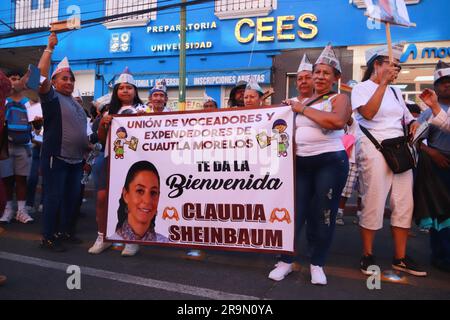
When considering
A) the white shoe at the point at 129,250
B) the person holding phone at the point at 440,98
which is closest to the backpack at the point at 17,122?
the white shoe at the point at 129,250

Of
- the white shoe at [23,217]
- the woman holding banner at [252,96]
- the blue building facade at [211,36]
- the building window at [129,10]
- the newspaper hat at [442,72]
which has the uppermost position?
→ the building window at [129,10]

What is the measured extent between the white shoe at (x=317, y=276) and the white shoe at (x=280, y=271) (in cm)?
22

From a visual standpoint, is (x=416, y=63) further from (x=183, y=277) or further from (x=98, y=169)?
(x=183, y=277)

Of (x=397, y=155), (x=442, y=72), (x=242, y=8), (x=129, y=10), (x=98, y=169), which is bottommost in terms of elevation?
(x=98, y=169)

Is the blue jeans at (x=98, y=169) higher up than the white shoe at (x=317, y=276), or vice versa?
the blue jeans at (x=98, y=169)

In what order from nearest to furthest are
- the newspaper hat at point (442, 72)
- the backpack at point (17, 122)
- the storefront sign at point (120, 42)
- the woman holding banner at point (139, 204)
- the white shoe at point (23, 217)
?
the newspaper hat at point (442, 72)
the woman holding banner at point (139, 204)
the backpack at point (17, 122)
the white shoe at point (23, 217)
the storefront sign at point (120, 42)

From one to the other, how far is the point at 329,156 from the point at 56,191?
2.75 meters

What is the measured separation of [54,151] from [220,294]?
7.51 feet

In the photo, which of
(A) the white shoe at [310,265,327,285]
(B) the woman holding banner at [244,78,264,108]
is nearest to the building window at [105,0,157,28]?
(B) the woman holding banner at [244,78,264,108]

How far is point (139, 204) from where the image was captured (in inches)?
141

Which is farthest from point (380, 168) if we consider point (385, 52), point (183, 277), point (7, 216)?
point (7, 216)

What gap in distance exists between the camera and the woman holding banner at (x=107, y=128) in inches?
148

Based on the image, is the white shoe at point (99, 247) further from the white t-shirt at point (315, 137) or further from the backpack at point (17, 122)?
the backpack at point (17, 122)

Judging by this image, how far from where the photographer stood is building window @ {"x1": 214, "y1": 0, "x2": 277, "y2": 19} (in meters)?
11.8
